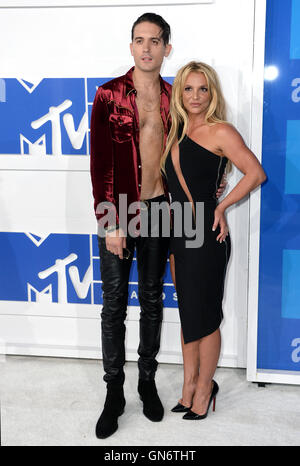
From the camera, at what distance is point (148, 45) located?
1.98 metres

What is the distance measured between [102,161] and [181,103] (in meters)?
0.41

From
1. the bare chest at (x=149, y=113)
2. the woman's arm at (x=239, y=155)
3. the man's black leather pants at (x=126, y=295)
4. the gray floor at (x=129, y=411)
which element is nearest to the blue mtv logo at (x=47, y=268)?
the gray floor at (x=129, y=411)

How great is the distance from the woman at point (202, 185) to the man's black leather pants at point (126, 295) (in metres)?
0.09

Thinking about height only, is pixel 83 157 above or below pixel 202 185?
above

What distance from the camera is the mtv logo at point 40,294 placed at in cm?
278

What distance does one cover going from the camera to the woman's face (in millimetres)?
1948

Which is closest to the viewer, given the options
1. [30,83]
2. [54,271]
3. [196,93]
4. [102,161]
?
[196,93]

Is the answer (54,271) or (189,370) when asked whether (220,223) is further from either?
(54,271)

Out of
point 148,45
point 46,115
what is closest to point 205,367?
point 148,45

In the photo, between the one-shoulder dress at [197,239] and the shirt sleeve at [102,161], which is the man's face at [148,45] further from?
the one-shoulder dress at [197,239]


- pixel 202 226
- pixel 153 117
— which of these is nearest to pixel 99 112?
pixel 153 117

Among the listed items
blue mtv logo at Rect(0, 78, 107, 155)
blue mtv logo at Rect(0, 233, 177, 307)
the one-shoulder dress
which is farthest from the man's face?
blue mtv logo at Rect(0, 233, 177, 307)
